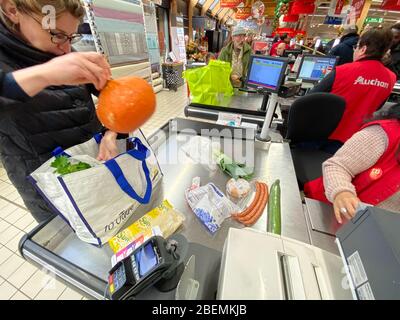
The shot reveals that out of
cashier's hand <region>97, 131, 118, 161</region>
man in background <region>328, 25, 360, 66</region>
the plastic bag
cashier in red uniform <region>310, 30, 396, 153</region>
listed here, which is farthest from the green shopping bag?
man in background <region>328, 25, 360, 66</region>

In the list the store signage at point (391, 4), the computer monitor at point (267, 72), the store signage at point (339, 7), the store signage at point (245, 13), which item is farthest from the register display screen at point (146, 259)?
the store signage at point (245, 13)

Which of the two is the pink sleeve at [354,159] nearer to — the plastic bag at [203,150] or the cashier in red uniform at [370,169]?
the cashier in red uniform at [370,169]

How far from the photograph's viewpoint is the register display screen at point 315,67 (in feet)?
9.41

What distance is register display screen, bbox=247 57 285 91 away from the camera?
52.9 inches

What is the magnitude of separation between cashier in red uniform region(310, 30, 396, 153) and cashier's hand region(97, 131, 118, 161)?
2046 millimetres

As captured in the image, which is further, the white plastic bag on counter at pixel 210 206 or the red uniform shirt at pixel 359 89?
the red uniform shirt at pixel 359 89

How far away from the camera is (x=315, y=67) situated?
2.94m

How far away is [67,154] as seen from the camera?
2.36ft

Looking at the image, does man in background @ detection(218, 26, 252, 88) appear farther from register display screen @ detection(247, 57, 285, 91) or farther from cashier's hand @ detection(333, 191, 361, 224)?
cashier's hand @ detection(333, 191, 361, 224)

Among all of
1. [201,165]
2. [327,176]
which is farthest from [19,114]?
[327,176]

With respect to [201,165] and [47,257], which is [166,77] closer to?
[201,165]

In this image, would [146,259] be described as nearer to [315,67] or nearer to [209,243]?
[209,243]

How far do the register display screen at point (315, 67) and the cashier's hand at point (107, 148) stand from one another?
3177 mm

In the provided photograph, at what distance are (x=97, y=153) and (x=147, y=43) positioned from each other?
564cm
